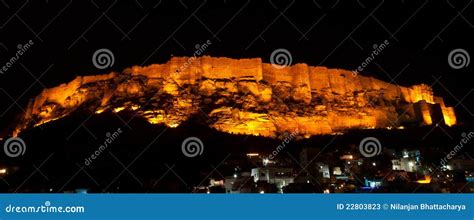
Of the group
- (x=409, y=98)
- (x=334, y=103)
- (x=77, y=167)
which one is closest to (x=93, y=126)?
(x=77, y=167)

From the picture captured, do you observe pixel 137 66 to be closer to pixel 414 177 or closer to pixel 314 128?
pixel 314 128

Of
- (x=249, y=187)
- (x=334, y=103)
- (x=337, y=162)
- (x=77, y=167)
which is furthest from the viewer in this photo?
(x=334, y=103)

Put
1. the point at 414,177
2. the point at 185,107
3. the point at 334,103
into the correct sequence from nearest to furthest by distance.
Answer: the point at 414,177 < the point at 185,107 < the point at 334,103

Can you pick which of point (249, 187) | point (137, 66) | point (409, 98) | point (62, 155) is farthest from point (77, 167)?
point (409, 98)

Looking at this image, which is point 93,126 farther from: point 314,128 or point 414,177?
point 414,177

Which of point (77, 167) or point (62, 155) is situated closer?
point (77, 167)

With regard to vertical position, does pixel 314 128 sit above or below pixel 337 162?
above

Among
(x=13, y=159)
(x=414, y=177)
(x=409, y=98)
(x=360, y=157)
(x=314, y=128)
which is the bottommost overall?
(x=13, y=159)
